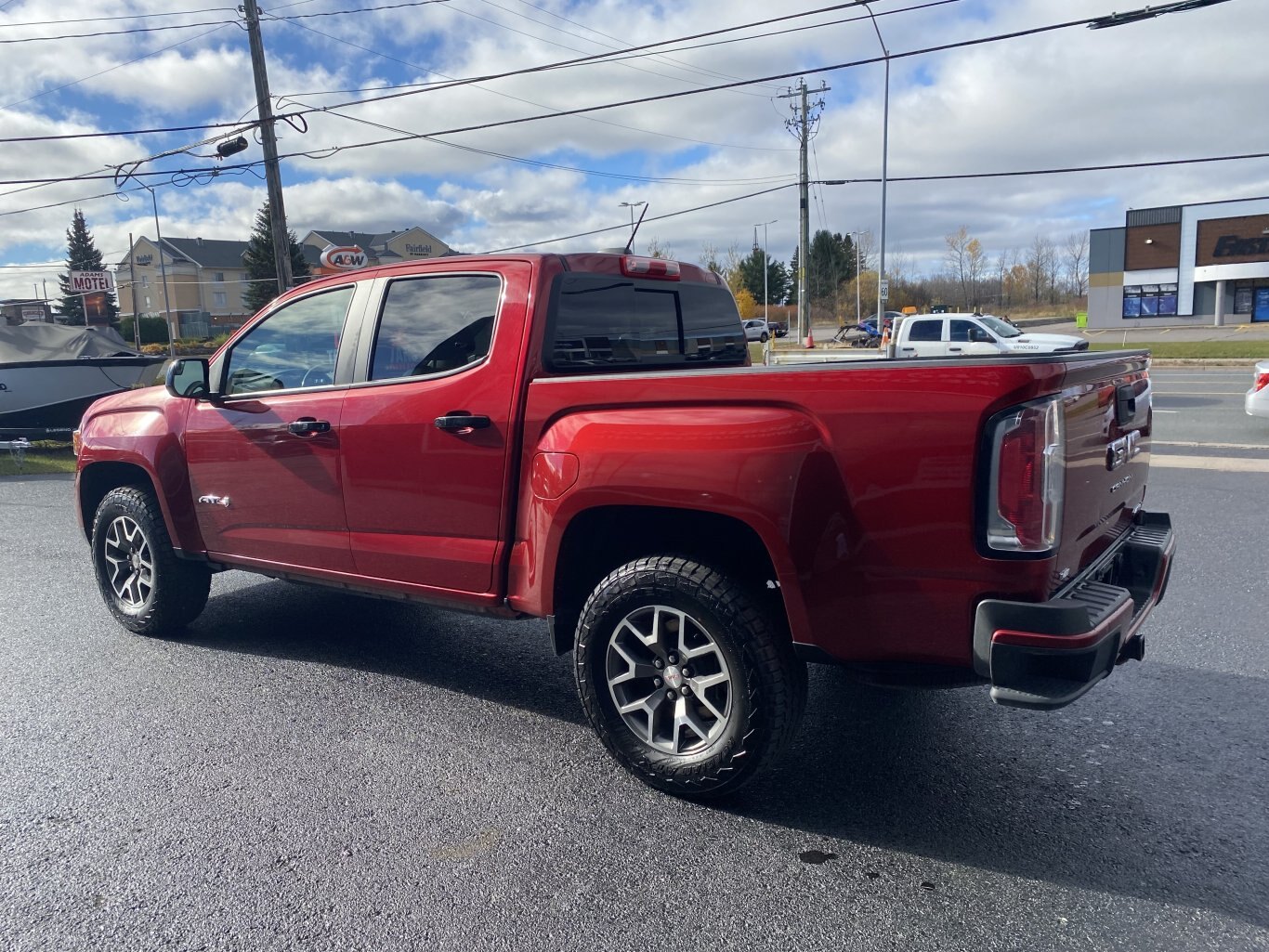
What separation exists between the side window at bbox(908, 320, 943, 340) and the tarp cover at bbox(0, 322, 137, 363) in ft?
56.1

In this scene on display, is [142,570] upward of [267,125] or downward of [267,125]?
downward

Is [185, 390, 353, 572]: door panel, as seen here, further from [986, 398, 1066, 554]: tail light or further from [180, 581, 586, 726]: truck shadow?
[986, 398, 1066, 554]: tail light

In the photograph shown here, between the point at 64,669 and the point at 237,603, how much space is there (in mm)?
1381

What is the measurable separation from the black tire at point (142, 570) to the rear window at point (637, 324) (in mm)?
2810

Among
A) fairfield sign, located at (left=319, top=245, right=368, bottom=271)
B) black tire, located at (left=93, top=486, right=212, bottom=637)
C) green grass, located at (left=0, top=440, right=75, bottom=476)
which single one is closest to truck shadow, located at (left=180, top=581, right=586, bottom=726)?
black tire, located at (left=93, top=486, right=212, bottom=637)

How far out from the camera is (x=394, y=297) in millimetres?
4379

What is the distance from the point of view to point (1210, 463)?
1009 centimetres

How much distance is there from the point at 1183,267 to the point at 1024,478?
201 feet

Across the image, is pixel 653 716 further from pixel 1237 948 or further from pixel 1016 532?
pixel 1237 948

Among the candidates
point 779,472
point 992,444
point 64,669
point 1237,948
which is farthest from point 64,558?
point 1237,948

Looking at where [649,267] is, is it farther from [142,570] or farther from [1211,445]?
[1211,445]

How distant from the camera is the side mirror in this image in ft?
16.6

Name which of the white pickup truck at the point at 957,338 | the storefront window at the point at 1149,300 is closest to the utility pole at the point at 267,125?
the white pickup truck at the point at 957,338

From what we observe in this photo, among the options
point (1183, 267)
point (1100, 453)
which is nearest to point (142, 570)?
point (1100, 453)
